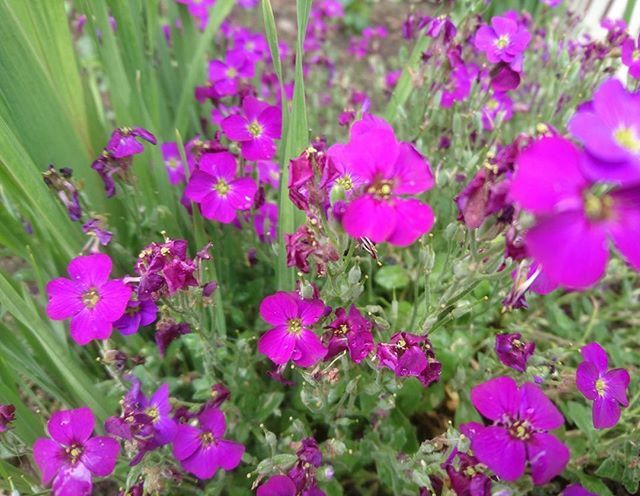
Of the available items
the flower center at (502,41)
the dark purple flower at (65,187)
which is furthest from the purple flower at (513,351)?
the dark purple flower at (65,187)

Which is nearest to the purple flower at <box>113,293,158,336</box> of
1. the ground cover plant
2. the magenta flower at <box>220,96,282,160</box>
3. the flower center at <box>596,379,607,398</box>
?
the ground cover plant

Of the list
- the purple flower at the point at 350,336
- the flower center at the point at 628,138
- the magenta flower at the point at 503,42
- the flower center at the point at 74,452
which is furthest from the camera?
the magenta flower at the point at 503,42

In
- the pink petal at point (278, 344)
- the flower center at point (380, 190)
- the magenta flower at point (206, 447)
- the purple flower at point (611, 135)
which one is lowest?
the magenta flower at point (206, 447)

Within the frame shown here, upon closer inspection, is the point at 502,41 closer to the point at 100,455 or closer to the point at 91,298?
the point at 91,298

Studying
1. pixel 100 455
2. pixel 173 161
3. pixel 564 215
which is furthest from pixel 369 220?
pixel 173 161

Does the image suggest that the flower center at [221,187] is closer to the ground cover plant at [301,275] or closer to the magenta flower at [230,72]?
the ground cover plant at [301,275]

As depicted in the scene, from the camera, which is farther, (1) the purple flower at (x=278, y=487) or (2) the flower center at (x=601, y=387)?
(2) the flower center at (x=601, y=387)
